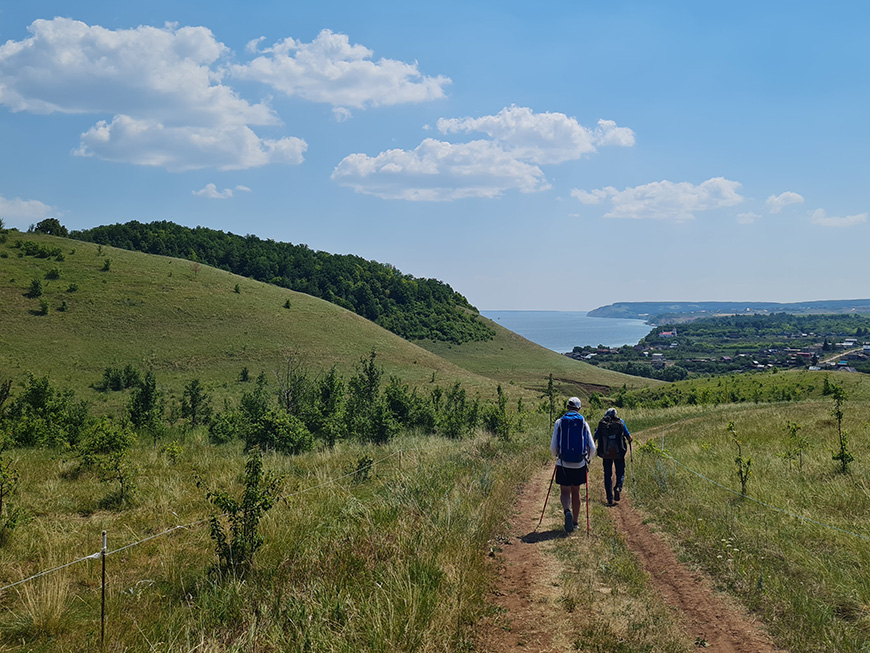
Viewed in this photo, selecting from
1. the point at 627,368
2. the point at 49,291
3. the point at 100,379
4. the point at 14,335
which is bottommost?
the point at 627,368

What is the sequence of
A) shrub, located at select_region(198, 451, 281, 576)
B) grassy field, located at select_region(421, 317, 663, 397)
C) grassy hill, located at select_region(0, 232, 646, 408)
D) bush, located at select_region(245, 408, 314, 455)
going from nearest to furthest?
shrub, located at select_region(198, 451, 281, 576) < bush, located at select_region(245, 408, 314, 455) < grassy hill, located at select_region(0, 232, 646, 408) < grassy field, located at select_region(421, 317, 663, 397)

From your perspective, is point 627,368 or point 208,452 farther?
point 627,368

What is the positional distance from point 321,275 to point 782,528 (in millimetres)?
135982

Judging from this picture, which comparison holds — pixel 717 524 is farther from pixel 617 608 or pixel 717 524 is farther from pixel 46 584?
pixel 46 584

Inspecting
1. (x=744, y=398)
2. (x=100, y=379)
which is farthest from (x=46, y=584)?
(x=744, y=398)

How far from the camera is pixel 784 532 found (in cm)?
777

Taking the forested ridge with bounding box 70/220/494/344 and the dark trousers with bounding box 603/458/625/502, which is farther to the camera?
the forested ridge with bounding box 70/220/494/344

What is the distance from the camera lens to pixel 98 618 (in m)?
5.18

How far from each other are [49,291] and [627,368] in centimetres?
13164

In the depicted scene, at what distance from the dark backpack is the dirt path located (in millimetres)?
2829

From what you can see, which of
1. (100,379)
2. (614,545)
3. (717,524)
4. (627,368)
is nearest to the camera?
(614,545)

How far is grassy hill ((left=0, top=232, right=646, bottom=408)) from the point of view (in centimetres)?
5488

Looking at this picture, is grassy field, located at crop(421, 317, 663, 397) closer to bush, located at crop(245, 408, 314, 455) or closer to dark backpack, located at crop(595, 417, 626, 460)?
bush, located at crop(245, 408, 314, 455)

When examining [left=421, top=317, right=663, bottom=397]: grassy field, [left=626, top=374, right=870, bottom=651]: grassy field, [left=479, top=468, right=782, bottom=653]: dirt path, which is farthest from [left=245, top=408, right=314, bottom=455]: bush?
[left=421, top=317, right=663, bottom=397]: grassy field
